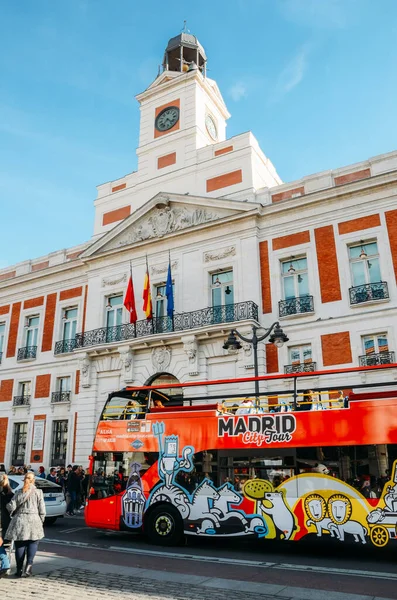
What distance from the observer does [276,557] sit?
368 inches

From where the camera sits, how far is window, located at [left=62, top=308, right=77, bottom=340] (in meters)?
25.3

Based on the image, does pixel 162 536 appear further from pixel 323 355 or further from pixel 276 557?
pixel 323 355

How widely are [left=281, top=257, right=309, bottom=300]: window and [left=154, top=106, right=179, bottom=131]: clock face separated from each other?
11.4 meters

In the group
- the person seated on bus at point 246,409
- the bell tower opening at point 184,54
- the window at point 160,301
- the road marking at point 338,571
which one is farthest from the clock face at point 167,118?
the road marking at point 338,571

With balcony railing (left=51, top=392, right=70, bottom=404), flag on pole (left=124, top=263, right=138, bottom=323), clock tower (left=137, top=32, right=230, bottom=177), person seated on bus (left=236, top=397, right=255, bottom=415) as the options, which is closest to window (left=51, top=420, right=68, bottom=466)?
balcony railing (left=51, top=392, right=70, bottom=404)

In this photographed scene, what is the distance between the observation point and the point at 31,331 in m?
27.0

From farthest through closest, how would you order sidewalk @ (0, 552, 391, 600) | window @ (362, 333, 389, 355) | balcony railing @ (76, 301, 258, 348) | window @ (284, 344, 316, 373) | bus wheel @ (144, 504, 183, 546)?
1. balcony railing @ (76, 301, 258, 348)
2. window @ (284, 344, 316, 373)
3. window @ (362, 333, 389, 355)
4. bus wheel @ (144, 504, 183, 546)
5. sidewalk @ (0, 552, 391, 600)

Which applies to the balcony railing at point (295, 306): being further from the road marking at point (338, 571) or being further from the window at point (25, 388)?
the window at point (25, 388)

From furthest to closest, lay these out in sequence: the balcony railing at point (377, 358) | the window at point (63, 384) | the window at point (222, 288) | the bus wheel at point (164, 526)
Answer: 1. the window at point (63, 384)
2. the window at point (222, 288)
3. the balcony railing at point (377, 358)
4. the bus wheel at point (164, 526)

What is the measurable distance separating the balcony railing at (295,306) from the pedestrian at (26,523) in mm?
13308

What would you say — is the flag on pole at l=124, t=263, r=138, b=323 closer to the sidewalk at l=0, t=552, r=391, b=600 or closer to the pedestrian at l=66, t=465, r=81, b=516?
the pedestrian at l=66, t=465, r=81, b=516

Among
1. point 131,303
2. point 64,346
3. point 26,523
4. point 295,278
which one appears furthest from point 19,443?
point 26,523

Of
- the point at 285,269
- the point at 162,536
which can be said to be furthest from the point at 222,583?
the point at 285,269

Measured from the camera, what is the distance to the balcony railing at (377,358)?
663 inches
